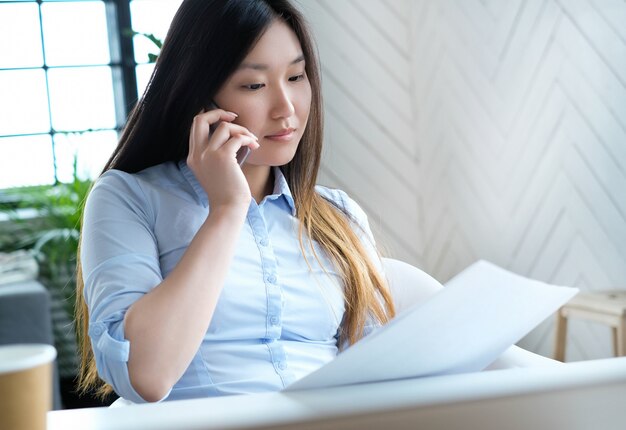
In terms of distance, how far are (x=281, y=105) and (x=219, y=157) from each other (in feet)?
0.57

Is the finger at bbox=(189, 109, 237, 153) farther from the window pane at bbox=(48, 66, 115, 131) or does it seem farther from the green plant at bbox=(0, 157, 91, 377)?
→ the window pane at bbox=(48, 66, 115, 131)

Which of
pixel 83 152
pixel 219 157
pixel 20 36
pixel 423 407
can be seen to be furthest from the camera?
pixel 20 36

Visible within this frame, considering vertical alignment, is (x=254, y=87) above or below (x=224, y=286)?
above

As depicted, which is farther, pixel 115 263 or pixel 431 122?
pixel 431 122

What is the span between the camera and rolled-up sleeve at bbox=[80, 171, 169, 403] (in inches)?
47.0

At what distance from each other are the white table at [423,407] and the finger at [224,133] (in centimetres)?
69

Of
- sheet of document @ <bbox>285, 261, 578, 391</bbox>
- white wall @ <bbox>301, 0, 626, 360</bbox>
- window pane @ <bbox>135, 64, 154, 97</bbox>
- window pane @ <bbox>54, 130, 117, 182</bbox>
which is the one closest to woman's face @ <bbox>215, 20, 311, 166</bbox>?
sheet of document @ <bbox>285, 261, 578, 391</bbox>

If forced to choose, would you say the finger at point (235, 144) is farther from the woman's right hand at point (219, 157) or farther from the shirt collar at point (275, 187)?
the shirt collar at point (275, 187)

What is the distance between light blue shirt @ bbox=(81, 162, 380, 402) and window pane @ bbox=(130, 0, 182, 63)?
342 centimetres

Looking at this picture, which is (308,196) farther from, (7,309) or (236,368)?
(7,309)

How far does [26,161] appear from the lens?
469cm

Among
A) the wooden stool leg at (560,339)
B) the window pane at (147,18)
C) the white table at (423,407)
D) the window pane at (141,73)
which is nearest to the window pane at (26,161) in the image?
the window pane at (141,73)

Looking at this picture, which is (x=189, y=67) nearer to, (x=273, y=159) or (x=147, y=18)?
(x=273, y=159)

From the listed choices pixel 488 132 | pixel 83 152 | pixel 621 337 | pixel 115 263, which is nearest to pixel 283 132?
pixel 115 263
